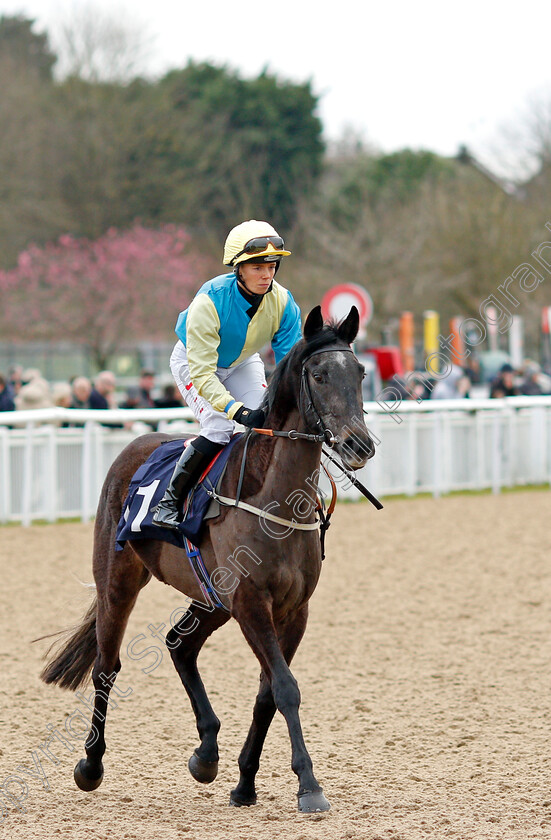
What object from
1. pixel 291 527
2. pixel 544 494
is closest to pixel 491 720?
pixel 291 527

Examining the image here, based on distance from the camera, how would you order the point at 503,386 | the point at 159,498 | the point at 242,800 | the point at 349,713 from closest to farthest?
the point at 242,800
the point at 159,498
the point at 349,713
the point at 503,386

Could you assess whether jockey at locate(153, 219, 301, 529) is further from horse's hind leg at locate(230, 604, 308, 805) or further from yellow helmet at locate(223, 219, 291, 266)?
horse's hind leg at locate(230, 604, 308, 805)

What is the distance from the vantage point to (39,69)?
40.5 m

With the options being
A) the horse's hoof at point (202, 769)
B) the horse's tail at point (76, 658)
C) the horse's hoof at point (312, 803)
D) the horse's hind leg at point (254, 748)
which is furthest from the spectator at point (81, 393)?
the horse's hoof at point (312, 803)

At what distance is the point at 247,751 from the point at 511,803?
953 mm

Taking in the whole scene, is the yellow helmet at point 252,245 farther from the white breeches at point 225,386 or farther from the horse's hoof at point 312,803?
the horse's hoof at point 312,803

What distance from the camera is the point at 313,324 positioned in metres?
3.89

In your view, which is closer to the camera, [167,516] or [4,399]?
[167,516]

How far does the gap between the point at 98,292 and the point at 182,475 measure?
26.8 metres

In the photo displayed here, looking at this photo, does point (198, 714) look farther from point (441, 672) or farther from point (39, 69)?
point (39, 69)

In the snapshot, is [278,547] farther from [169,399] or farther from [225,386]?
[169,399]

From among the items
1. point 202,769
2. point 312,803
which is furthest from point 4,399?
point 312,803

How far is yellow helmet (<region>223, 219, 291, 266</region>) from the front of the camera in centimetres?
418

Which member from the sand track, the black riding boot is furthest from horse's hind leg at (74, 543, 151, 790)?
the black riding boot
